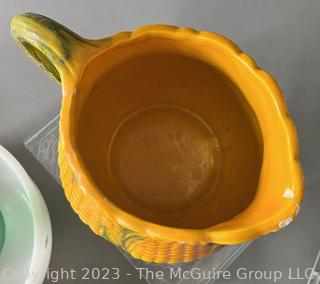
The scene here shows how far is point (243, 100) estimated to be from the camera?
463mm

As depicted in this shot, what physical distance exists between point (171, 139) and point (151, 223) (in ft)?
0.56

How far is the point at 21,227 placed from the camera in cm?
54

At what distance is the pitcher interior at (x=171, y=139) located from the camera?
463 mm

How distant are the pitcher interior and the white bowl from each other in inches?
3.0

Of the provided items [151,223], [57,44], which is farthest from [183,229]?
[57,44]

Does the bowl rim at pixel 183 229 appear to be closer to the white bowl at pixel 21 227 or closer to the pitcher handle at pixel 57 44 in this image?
the pitcher handle at pixel 57 44

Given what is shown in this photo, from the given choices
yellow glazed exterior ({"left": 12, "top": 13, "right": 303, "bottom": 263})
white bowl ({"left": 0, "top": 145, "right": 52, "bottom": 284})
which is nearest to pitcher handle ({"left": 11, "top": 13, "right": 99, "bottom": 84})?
yellow glazed exterior ({"left": 12, "top": 13, "right": 303, "bottom": 263})

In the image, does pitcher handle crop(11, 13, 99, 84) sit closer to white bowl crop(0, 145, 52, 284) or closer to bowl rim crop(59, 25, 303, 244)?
bowl rim crop(59, 25, 303, 244)

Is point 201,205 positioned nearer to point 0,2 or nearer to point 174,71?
point 174,71

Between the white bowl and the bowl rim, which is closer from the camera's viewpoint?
the bowl rim

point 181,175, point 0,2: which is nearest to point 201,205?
point 181,175

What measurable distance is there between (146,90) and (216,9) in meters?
0.16

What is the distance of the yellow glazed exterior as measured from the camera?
36 cm

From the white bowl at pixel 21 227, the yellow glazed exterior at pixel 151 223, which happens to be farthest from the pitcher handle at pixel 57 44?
the white bowl at pixel 21 227
